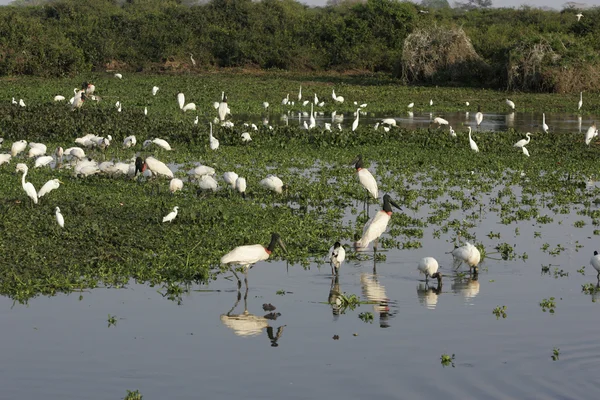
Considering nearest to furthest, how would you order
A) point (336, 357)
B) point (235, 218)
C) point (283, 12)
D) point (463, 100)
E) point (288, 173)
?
point (336, 357) < point (235, 218) < point (288, 173) < point (463, 100) < point (283, 12)

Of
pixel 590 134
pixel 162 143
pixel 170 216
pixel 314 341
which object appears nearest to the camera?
pixel 314 341

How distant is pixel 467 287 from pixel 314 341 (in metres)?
2.79

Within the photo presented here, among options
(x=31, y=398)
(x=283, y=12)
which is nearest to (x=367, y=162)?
(x=31, y=398)

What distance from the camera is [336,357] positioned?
8.73m

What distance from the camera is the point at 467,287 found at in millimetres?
11297

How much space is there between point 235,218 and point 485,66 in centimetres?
3070

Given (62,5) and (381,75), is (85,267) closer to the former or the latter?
(381,75)

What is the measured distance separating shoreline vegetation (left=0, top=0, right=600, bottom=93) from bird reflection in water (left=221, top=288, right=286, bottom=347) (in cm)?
3119

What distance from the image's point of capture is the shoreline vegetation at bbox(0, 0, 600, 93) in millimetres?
39344

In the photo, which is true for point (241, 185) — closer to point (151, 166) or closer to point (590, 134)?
point (151, 166)

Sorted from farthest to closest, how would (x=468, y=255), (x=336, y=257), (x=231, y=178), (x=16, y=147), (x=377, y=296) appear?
(x=16, y=147)
(x=231, y=178)
(x=468, y=255)
(x=336, y=257)
(x=377, y=296)

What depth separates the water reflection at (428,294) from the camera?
10578mm

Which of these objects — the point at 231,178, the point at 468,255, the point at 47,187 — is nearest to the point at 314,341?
the point at 468,255

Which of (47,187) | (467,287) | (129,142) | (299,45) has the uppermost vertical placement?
(299,45)
